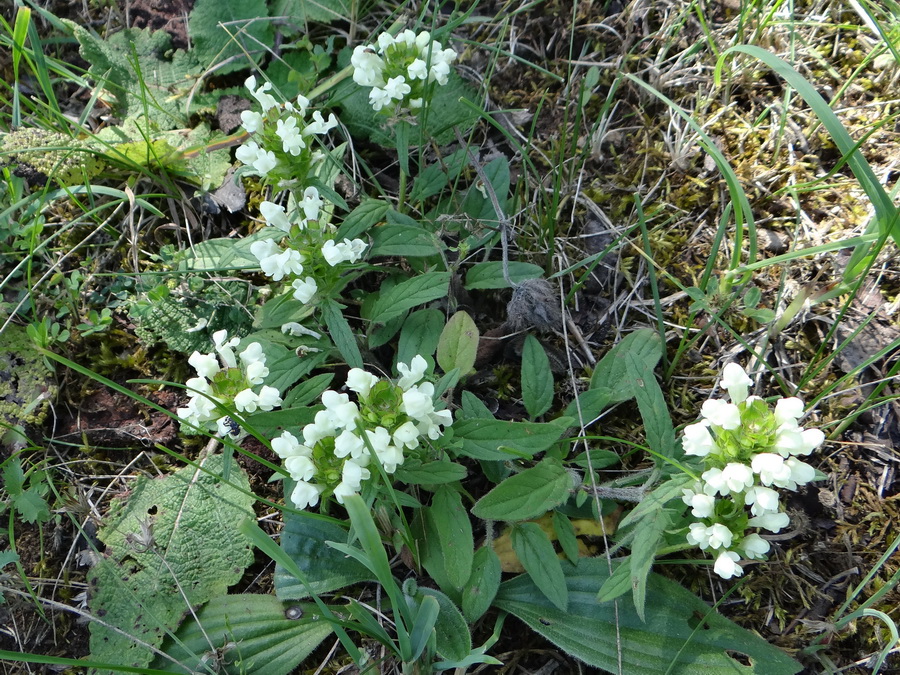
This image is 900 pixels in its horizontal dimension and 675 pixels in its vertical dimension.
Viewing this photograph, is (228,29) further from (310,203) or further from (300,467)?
(300,467)

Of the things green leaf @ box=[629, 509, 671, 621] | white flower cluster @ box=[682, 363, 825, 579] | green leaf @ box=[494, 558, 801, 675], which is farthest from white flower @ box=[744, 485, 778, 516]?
green leaf @ box=[494, 558, 801, 675]

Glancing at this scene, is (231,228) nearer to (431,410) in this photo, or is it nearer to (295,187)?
(295,187)

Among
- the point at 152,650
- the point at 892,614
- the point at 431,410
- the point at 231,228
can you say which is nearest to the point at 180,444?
the point at 152,650

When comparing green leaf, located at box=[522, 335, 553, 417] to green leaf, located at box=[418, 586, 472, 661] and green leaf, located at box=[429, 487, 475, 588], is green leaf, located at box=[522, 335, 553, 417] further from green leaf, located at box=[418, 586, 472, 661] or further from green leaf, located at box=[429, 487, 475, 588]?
green leaf, located at box=[418, 586, 472, 661]

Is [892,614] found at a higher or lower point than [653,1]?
lower

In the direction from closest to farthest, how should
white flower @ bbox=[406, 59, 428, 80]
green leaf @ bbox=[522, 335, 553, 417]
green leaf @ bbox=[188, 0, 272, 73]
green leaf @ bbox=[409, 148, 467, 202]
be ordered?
white flower @ bbox=[406, 59, 428, 80], green leaf @ bbox=[522, 335, 553, 417], green leaf @ bbox=[409, 148, 467, 202], green leaf @ bbox=[188, 0, 272, 73]

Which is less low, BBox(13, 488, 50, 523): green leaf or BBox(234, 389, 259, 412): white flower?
BBox(234, 389, 259, 412): white flower
